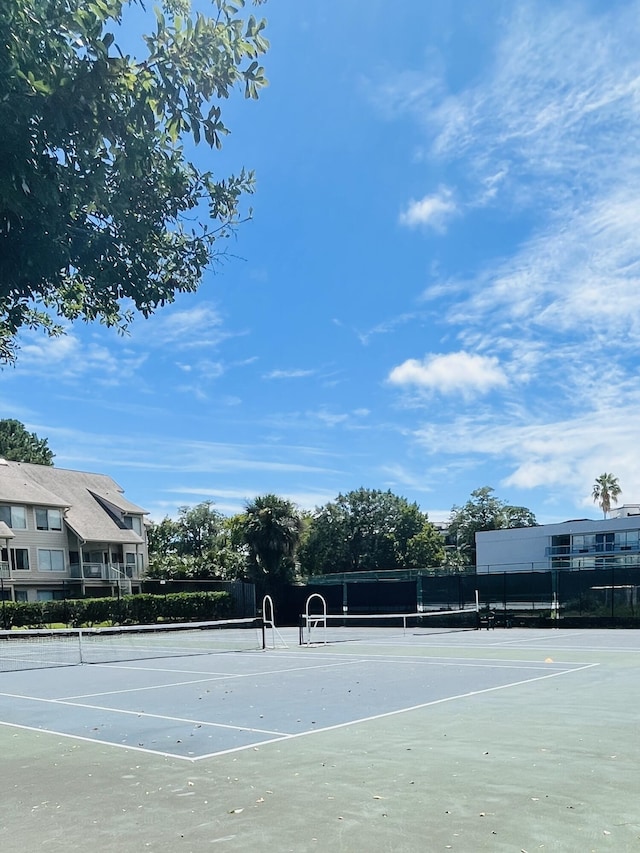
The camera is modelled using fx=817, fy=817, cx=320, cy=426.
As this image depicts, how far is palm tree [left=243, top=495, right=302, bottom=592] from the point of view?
4263 centimetres

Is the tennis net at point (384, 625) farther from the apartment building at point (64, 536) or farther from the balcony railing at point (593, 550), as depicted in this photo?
the balcony railing at point (593, 550)

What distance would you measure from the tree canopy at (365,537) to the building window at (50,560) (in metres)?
31.9

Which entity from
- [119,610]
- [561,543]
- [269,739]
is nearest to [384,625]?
[119,610]

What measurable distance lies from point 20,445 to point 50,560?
69.3 feet

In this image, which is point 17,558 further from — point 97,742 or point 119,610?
point 97,742

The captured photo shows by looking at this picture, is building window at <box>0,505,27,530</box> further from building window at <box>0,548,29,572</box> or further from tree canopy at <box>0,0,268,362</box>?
tree canopy at <box>0,0,268,362</box>

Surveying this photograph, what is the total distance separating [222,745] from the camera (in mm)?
8039

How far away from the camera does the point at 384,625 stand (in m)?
34.4

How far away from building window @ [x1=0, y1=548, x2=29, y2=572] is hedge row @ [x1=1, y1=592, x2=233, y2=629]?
409 inches

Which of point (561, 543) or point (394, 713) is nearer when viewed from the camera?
point (394, 713)

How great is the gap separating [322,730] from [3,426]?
62011mm

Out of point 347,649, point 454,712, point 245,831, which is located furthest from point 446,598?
point 245,831

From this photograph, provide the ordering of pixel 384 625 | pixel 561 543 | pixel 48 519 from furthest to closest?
pixel 561 543
pixel 48 519
pixel 384 625

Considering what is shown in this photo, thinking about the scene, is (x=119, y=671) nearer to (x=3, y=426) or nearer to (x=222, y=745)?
(x=222, y=745)
